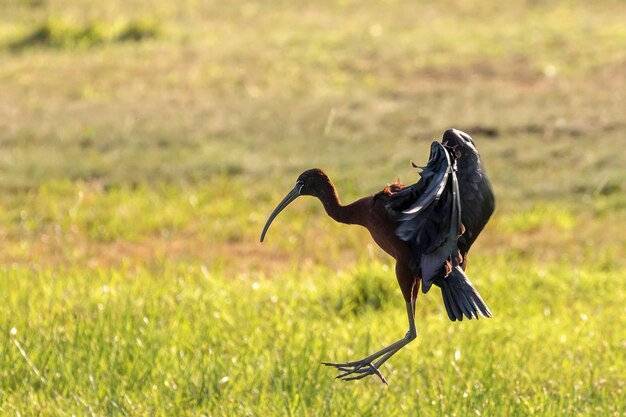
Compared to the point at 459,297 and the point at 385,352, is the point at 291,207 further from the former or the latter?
the point at 459,297

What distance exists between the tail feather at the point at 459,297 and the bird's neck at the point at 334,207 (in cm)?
27

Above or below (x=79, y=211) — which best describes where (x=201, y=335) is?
above

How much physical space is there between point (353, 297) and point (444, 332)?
0.88 metres

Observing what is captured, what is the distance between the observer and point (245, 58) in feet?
57.0

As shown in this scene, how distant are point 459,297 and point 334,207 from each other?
381mm

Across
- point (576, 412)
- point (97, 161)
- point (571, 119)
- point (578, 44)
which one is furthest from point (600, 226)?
point (578, 44)

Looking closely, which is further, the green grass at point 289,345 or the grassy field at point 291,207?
the grassy field at point 291,207

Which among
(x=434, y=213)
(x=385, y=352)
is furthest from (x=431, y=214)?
(x=385, y=352)

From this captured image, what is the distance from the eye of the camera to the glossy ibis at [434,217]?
8.34 ft

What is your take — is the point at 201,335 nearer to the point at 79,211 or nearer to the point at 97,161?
the point at 79,211

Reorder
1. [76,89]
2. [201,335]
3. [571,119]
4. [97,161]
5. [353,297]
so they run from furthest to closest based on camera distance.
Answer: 1. [76,89]
2. [571,119]
3. [97,161]
4. [353,297]
5. [201,335]

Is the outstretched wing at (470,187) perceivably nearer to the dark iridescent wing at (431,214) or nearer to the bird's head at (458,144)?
the bird's head at (458,144)

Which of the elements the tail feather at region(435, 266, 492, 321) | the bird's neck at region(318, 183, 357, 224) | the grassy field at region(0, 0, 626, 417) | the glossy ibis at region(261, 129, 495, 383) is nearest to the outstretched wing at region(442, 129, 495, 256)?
the glossy ibis at region(261, 129, 495, 383)

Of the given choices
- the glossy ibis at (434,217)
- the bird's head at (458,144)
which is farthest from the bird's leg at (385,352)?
the bird's head at (458,144)
